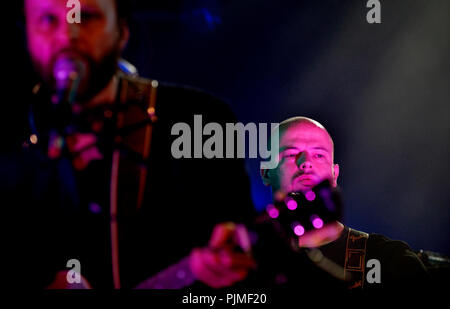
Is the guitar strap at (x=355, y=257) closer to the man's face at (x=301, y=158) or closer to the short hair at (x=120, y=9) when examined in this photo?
the man's face at (x=301, y=158)

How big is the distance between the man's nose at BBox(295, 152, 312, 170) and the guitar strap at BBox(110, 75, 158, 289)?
33.8 inches

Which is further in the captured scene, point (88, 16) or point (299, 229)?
point (299, 229)

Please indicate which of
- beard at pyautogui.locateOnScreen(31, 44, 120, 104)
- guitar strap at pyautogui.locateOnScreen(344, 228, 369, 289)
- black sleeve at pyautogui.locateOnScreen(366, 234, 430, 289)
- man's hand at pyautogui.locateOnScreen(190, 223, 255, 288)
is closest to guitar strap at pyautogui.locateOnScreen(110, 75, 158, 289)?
beard at pyautogui.locateOnScreen(31, 44, 120, 104)

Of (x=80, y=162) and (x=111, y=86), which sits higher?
(x=111, y=86)

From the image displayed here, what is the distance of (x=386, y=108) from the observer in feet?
9.19

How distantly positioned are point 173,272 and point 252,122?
5.38ft

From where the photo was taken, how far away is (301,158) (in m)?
2.02

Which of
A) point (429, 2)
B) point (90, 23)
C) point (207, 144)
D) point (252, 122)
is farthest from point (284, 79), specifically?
point (90, 23)

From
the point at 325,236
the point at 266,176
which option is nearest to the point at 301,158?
the point at 266,176

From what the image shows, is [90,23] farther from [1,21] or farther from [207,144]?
[1,21]

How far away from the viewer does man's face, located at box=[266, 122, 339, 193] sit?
6.44 ft

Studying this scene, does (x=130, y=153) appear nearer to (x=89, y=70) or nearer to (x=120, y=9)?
(x=89, y=70)

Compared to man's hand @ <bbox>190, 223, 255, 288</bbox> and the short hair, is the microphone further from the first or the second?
man's hand @ <bbox>190, 223, 255, 288</bbox>

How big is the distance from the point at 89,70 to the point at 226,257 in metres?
0.75
